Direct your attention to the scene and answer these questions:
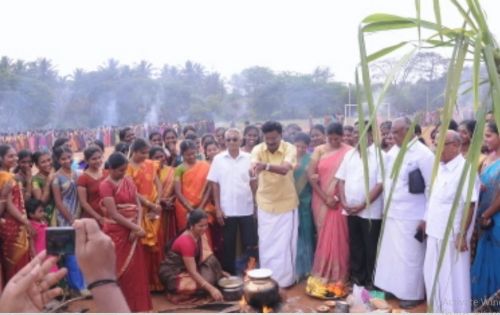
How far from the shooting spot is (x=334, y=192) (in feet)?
17.7

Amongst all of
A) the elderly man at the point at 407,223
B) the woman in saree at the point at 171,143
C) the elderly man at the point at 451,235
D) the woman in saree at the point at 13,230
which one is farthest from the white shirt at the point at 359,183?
the woman in saree at the point at 13,230

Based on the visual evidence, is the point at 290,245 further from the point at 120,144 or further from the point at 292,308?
the point at 120,144

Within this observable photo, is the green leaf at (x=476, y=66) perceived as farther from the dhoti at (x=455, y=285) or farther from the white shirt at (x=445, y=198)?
the dhoti at (x=455, y=285)

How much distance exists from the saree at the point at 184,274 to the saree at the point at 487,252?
234 cm

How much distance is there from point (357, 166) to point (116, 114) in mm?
22195

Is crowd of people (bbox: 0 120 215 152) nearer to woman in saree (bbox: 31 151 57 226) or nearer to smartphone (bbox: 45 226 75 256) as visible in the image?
woman in saree (bbox: 31 151 57 226)

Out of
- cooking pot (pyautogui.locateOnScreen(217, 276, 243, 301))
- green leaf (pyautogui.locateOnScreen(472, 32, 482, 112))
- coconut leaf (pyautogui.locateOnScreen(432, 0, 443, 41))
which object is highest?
coconut leaf (pyautogui.locateOnScreen(432, 0, 443, 41))

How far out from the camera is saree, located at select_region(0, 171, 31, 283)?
186 inches

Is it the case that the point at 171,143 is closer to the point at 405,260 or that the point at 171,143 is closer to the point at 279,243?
the point at 279,243

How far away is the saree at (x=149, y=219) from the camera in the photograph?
5.23 metres

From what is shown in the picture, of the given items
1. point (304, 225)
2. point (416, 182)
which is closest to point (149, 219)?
point (304, 225)

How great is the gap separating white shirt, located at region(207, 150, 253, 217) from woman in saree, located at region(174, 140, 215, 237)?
132 mm

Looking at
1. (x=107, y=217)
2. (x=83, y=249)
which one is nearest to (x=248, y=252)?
(x=107, y=217)

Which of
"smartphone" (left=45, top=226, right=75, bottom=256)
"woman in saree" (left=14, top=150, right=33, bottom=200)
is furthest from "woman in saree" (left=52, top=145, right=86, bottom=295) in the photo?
"smartphone" (left=45, top=226, right=75, bottom=256)
